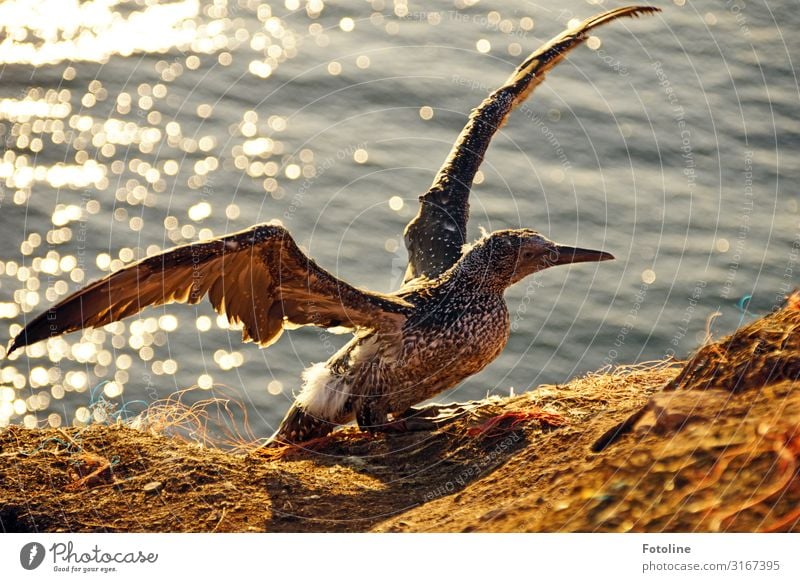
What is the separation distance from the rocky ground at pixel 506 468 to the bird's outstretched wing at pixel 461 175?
1.84 metres

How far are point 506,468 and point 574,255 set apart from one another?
2078 millimetres

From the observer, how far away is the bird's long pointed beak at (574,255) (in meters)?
9.69

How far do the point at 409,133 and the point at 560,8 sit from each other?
3525 mm

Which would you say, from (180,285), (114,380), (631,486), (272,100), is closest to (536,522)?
(631,486)

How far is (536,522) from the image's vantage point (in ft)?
24.8

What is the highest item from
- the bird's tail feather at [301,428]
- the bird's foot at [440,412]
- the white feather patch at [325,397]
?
the white feather patch at [325,397]

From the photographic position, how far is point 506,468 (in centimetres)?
851

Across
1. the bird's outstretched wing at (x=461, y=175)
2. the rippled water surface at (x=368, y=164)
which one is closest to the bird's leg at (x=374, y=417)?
the bird's outstretched wing at (x=461, y=175)

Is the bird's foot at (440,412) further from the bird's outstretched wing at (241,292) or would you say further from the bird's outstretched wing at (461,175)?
the bird's outstretched wing at (461,175)

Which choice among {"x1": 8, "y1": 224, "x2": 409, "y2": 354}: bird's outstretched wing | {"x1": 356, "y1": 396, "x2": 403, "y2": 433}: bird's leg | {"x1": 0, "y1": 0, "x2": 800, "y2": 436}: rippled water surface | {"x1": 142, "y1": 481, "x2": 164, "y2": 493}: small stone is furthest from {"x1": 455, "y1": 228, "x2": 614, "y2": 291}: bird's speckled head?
{"x1": 0, "y1": 0, "x2": 800, "y2": 436}: rippled water surface

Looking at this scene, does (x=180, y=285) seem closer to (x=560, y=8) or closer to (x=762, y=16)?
(x=560, y=8)

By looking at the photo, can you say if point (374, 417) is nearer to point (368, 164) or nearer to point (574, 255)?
point (574, 255)

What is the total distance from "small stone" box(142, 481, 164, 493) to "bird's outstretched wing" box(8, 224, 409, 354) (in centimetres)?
124

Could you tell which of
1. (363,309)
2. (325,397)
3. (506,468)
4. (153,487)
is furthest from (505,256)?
(153,487)
